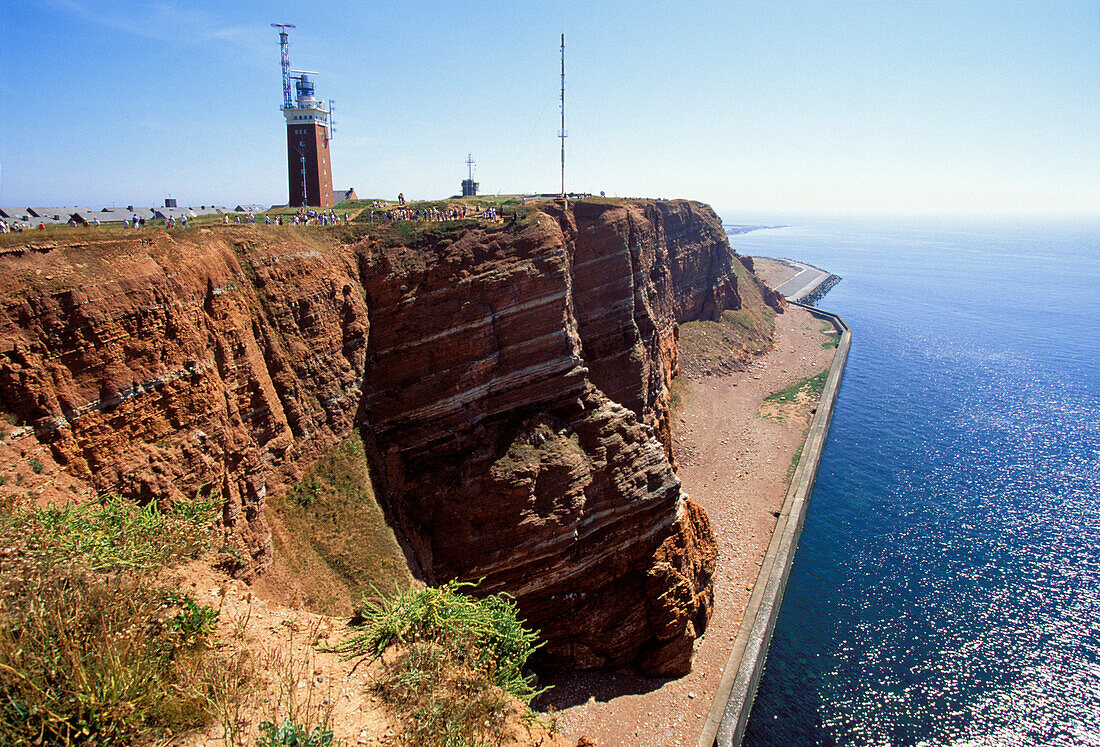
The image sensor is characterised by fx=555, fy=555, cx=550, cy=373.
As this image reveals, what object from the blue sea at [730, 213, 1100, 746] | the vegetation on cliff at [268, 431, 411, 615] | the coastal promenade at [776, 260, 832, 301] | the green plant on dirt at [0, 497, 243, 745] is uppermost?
the coastal promenade at [776, 260, 832, 301]

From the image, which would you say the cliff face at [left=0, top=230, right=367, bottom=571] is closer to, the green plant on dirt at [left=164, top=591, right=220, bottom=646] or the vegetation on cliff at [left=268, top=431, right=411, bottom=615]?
the vegetation on cliff at [left=268, top=431, right=411, bottom=615]

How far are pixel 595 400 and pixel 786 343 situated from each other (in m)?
75.2

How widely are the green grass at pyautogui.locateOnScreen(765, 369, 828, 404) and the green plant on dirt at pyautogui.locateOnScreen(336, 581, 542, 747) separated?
67.5m

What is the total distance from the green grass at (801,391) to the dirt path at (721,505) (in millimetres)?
1488

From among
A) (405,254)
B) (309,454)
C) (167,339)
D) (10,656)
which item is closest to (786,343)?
(405,254)

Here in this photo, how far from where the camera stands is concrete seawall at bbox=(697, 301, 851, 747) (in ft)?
98.3

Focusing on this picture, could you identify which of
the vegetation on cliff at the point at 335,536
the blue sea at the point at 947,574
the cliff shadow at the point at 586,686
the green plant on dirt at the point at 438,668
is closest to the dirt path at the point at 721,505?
the cliff shadow at the point at 586,686

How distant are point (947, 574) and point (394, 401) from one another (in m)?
43.2

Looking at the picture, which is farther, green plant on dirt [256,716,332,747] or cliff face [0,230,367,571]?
cliff face [0,230,367,571]

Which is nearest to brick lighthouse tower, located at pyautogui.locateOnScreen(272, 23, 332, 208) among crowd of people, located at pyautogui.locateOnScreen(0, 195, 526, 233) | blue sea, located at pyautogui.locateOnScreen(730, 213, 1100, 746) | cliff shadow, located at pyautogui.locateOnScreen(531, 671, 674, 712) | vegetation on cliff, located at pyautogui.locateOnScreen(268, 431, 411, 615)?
crowd of people, located at pyautogui.locateOnScreen(0, 195, 526, 233)

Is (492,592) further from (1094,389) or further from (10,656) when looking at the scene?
(1094,389)

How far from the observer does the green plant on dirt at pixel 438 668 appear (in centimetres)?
1040

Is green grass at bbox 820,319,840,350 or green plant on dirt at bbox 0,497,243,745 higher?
green plant on dirt at bbox 0,497,243,745

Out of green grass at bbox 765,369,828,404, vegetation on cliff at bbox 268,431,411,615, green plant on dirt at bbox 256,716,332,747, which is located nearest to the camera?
green plant on dirt at bbox 256,716,332,747
